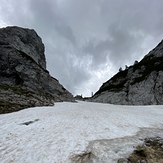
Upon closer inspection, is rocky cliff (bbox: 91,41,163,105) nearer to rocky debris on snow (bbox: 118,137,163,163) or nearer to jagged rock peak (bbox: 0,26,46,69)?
jagged rock peak (bbox: 0,26,46,69)

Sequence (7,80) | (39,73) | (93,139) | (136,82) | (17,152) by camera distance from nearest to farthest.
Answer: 1. (17,152)
2. (93,139)
3. (7,80)
4. (39,73)
5. (136,82)

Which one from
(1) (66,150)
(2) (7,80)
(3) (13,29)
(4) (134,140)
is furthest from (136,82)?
(3) (13,29)

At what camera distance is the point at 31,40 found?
73.3 metres

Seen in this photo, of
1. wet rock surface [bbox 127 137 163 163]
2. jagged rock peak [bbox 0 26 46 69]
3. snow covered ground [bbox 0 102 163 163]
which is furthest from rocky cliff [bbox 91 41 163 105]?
snow covered ground [bbox 0 102 163 163]

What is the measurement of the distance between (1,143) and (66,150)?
432 cm

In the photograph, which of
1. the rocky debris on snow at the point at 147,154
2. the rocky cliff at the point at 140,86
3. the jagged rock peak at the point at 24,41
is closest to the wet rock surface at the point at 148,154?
the rocky debris on snow at the point at 147,154

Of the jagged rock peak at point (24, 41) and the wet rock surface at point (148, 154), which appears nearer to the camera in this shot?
the wet rock surface at point (148, 154)

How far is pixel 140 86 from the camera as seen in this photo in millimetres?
60000

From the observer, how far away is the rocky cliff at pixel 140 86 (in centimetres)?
5339

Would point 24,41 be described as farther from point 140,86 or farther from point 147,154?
point 147,154

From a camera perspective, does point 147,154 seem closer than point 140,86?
Yes

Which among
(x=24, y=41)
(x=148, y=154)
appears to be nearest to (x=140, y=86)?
(x=148, y=154)

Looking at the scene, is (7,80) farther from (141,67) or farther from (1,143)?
(141,67)

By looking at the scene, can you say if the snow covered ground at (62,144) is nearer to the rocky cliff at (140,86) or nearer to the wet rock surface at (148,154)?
the wet rock surface at (148,154)
